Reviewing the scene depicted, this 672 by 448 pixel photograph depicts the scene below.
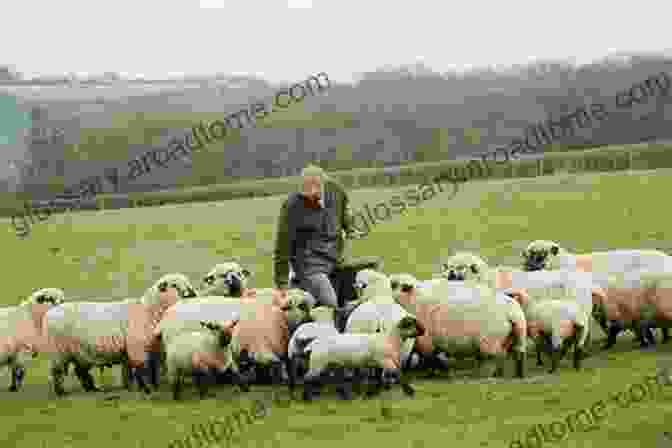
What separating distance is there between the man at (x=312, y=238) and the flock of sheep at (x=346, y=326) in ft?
1.28

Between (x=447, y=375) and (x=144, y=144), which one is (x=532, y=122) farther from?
(x=447, y=375)

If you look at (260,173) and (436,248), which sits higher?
(260,173)

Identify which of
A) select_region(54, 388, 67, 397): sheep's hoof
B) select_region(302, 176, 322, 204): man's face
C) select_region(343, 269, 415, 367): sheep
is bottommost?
select_region(54, 388, 67, 397): sheep's hoof

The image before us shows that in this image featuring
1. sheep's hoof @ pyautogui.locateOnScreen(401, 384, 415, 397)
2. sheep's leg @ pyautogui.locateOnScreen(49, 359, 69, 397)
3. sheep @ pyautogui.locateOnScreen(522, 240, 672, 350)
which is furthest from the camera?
sheep @ pyautogui.locateOnScreen(522, 240, 672, 350)

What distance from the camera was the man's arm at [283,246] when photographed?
49.7ft

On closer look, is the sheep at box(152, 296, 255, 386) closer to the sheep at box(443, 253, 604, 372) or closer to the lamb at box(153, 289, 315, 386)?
the lamb at box(153, 289, 315, 386)

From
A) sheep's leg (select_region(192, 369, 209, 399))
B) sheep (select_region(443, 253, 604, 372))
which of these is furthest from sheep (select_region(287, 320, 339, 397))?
sheep (select_region(443, 253, 604, 372))

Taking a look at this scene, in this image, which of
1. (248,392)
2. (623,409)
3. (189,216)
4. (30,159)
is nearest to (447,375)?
(248,392)

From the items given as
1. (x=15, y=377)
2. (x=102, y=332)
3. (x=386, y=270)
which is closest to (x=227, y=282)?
(x=102, y=332)

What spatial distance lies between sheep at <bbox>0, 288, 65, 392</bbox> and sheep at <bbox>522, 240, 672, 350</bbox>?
664 cm

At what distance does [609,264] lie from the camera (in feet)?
55.0

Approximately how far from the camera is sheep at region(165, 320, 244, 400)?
13.9 metres

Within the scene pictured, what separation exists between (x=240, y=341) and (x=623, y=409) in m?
4.72

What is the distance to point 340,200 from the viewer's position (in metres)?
15.4
